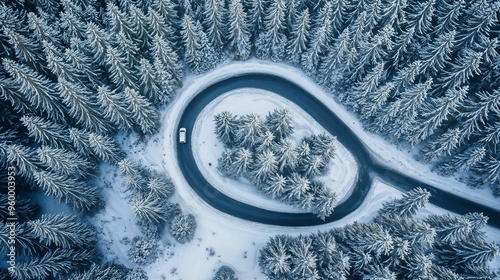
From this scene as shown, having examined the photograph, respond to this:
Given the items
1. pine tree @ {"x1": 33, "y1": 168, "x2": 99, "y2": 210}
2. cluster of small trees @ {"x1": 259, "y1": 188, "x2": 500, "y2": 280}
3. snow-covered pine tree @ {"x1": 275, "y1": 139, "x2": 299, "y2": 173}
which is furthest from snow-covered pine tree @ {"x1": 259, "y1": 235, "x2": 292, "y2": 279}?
pine tree @ {"x1": 33, "y1": 168, "x2": 99, "y2": 210}

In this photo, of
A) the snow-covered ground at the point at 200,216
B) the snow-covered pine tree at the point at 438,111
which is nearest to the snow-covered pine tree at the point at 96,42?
the snow-covered ground at the point at 200,216

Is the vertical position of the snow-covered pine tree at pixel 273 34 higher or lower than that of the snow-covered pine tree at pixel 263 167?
higher

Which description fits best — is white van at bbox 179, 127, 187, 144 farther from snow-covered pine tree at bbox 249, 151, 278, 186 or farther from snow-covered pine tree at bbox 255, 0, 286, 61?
snow-covered pine tree at bbox 255, 0, 286, 61

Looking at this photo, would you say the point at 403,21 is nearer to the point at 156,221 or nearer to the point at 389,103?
the point at 389,103

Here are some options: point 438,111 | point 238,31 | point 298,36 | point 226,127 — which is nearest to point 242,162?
point 226,127

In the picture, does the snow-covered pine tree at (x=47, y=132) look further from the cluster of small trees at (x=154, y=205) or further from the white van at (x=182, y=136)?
the white van at (x=182, y=136)

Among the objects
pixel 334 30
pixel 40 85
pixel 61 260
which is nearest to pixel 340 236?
pixel 334 30

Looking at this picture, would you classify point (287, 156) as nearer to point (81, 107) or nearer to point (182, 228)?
point (182, 228)

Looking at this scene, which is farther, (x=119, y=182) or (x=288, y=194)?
(x=119, y=182)
